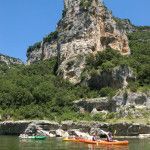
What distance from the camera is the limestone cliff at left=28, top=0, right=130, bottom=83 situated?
113000mm

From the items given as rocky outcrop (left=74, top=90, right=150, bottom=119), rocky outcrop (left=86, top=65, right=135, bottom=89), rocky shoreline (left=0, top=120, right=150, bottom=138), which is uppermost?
rocky outcrop (left=86, top=65, right=135, bottom=89)

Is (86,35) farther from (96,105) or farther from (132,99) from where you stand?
(132,99)

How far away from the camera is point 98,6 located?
388 feet

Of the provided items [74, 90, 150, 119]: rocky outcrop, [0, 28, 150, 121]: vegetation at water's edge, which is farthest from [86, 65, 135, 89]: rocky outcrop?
[74, 90, 150, 119]: rocky outcrop

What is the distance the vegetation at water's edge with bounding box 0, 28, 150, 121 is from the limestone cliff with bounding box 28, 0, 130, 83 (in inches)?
124

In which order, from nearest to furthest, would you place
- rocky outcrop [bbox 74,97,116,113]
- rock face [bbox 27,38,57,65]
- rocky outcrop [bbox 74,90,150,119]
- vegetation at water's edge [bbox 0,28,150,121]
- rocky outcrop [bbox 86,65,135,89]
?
rocky outcrop [bbox 74,90,150,119] → rocky outcrop [bbox 74,97,116,113] → vegetation at water's edge [bbox 0,28,150,121] → rocky outcrop [bbox 86,65,135,89] → rock face [bbox 27,38,57,65]

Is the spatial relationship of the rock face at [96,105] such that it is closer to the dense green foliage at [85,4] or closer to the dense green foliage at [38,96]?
the dense green foliage at [38,96]

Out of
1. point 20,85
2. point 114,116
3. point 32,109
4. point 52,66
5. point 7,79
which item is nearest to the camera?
point 114,116

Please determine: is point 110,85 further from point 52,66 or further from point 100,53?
point 52,66

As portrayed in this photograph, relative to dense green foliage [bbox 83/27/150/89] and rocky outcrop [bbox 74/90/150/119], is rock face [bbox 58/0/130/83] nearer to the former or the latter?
dense green foliage [bbox 83/27/150/89]

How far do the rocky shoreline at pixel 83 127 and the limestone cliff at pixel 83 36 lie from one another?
26781mm

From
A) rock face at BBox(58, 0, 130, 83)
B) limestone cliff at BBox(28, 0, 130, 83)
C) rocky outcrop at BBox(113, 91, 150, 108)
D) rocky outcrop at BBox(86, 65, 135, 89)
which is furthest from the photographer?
rock face at BBox(58, 0, 130, 83)

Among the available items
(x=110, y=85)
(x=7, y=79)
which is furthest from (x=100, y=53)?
(x=7, y=79)

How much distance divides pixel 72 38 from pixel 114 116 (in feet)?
116
